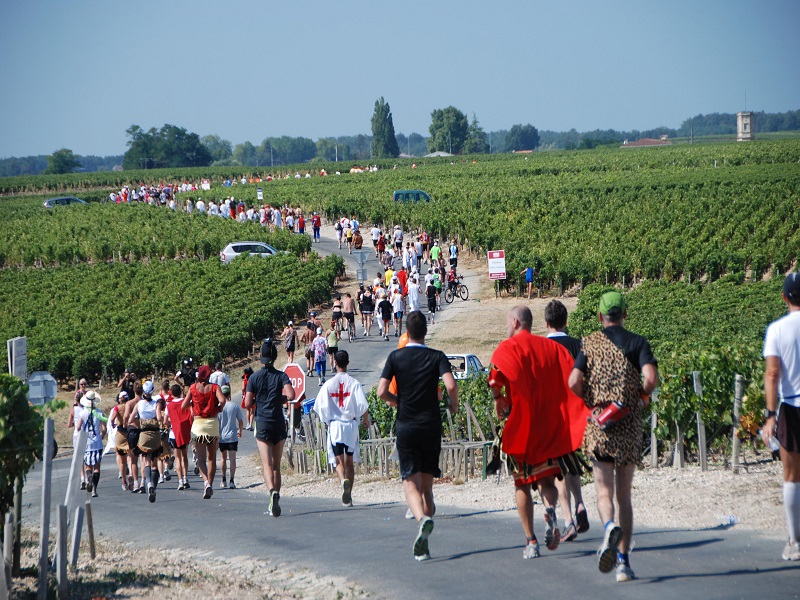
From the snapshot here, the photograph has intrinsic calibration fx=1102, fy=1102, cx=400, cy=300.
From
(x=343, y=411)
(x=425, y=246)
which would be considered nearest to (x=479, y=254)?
(x=425, y=246)

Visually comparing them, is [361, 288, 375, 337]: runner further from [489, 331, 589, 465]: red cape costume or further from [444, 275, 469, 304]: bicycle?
[489, 331, 589, 465]: red cape costume

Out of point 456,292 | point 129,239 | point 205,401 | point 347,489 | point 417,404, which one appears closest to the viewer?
point 417,404

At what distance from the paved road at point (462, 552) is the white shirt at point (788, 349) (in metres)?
1.18

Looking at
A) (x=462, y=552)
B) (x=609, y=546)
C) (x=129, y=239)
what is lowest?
(x=462, y=552)

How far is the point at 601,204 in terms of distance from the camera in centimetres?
6462

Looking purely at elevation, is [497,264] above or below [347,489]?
above

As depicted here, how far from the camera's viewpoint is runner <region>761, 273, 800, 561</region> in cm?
715

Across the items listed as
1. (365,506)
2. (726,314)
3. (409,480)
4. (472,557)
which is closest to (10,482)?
(409,480)

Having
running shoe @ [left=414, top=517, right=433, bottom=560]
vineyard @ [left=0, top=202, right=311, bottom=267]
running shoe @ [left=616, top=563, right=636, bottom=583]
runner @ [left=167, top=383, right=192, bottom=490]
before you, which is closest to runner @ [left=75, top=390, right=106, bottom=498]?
runner @ [left=167, top=383, right=192, bottom=490]

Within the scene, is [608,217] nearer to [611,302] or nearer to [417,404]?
[417,404]

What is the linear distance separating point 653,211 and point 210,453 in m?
46.8

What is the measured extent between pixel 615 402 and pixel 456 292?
1416 inches

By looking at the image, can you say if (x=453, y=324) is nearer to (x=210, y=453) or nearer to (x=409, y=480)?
(x=210, y=453)

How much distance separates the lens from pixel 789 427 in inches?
285
